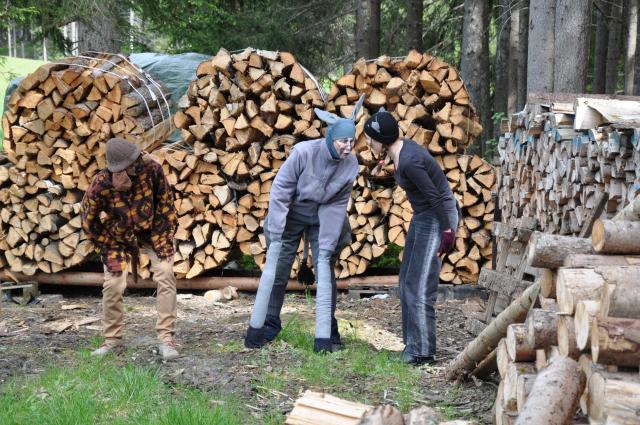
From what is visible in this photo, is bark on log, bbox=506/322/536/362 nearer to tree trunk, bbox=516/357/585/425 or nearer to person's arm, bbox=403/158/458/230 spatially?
tree trunk, bbox=516/357/585/425

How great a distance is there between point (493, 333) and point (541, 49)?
18.9 feet

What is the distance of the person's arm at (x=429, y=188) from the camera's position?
5.90 metres

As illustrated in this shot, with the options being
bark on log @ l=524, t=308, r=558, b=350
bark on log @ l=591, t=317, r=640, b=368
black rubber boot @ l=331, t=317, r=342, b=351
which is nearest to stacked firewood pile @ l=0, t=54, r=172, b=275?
black rubber boot @ l=331, t=317, r=342, b=351

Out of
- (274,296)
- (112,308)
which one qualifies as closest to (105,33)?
(112,308)

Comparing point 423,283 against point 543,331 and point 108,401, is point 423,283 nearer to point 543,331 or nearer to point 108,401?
point 543,331

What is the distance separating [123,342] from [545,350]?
12.8ft

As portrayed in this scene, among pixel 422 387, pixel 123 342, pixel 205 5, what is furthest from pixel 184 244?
pixel 205 5

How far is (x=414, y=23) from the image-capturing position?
47.8ft

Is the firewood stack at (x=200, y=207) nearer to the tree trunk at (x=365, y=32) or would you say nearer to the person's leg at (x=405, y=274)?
the person's leg at (x=405, y=274)

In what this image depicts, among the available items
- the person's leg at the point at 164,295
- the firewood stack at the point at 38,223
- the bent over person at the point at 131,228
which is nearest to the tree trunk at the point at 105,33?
the firewood stack at the point at 38,223

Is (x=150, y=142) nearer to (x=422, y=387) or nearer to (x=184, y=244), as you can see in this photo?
(x=184, y=244)

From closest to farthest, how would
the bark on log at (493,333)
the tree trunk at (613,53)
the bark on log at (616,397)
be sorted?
the bark on log at (616,397), the bark on log at (493,333), the tree trunk at (613,53)

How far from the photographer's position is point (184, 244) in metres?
9.41

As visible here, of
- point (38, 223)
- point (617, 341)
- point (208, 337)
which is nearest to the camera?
point (617, 341)
